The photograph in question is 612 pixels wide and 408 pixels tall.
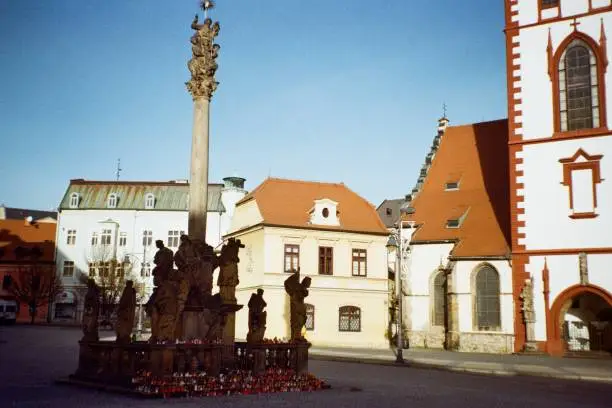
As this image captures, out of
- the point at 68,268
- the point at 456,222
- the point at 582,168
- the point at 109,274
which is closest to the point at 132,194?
the point at 68,268

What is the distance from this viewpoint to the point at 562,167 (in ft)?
93.7

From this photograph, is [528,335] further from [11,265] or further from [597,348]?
[11,265]

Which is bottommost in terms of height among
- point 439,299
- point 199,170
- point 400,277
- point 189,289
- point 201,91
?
point 189,289

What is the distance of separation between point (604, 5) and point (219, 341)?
2354 cm

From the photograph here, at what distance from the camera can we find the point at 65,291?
59.9m

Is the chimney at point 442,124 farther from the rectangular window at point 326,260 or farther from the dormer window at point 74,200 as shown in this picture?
the dormer window at point 74,200

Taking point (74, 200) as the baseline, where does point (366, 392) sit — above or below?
below

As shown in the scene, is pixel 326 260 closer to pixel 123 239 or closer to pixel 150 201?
pixel 150 201

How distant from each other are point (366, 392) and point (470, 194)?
2299 cm

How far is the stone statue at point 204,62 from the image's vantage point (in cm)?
1641

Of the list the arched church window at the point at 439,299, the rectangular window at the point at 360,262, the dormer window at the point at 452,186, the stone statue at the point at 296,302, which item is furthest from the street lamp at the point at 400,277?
the rectangular window at the point at 360,262

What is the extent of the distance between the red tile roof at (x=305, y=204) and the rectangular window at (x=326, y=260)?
4.25 ft

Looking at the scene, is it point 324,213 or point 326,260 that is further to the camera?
point 324,213

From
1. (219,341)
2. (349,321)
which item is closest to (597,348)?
(349,321)
